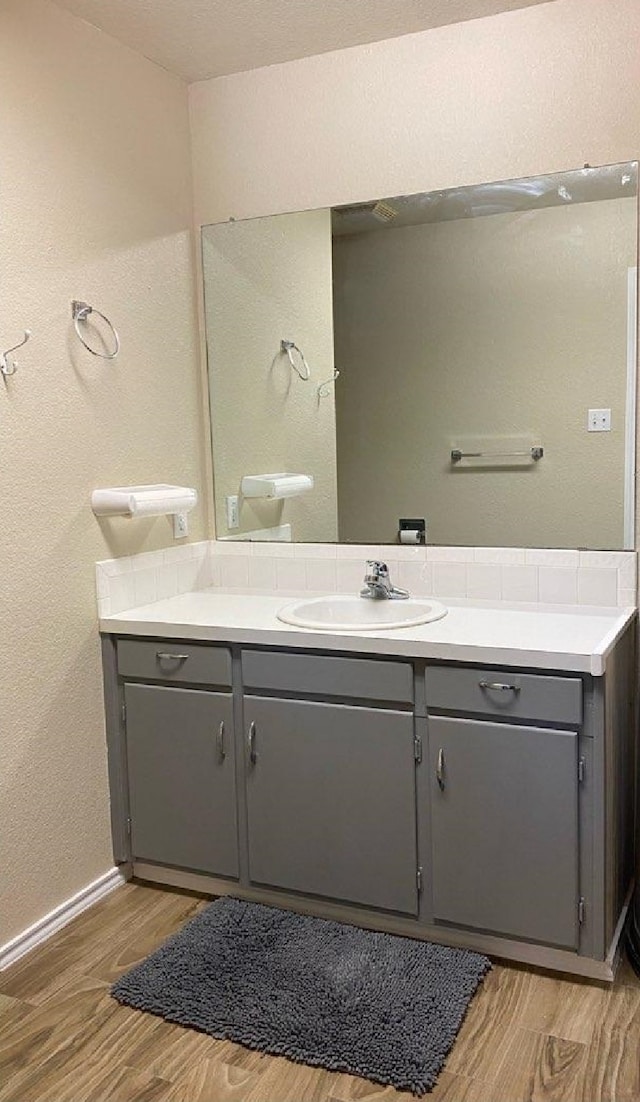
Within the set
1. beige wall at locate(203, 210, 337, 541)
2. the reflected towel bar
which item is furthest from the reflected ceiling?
the reflected towel bar

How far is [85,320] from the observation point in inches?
104

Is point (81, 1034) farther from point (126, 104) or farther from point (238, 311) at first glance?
point (126, 104)

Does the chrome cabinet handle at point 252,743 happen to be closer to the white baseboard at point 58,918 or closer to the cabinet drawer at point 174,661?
the cabinet drawer at point 174,661

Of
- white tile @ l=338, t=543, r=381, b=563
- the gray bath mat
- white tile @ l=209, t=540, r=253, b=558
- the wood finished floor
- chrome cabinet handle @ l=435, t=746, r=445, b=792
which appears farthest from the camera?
white tile @ l=209, t=540, r=253, b=558

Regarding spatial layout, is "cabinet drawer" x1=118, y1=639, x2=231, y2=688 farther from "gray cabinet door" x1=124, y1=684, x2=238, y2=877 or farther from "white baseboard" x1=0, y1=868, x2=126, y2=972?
"white baseboard" x1=0, y1=868, x2=126, y2=972

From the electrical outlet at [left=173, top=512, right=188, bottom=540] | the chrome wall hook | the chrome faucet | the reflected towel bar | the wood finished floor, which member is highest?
the chrome wall hook

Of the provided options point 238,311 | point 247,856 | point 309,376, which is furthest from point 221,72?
point 247,856

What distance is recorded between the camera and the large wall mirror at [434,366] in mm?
2607

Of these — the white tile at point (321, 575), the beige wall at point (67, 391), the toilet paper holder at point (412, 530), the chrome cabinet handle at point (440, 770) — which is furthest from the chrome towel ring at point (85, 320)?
the chrome cabinet handle at point (440, 770)

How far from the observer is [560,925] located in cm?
224

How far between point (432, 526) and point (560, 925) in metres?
1.20

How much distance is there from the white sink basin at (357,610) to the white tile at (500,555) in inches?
8.1

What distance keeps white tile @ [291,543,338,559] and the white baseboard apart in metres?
1.14

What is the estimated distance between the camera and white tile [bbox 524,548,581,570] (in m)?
2.68
